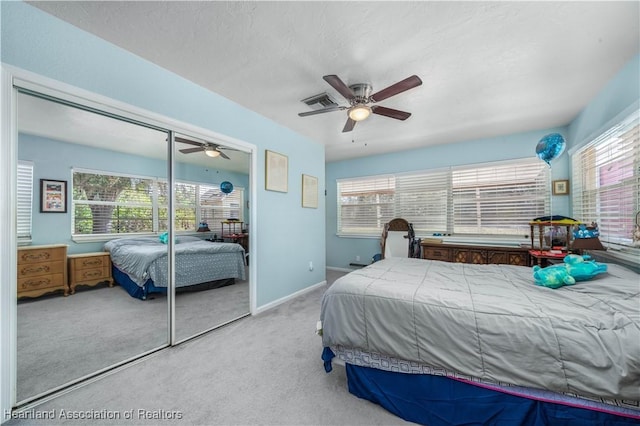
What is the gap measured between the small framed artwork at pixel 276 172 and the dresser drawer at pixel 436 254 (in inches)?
99.1

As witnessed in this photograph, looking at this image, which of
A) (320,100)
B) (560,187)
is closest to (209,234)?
(320,100)

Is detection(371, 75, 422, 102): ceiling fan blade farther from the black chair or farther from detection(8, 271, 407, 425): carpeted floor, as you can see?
the black chair

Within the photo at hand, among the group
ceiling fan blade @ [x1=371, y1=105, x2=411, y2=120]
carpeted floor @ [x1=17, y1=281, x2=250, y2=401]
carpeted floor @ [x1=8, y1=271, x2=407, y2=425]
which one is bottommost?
carpeted floor @ [x1=8, y1=271, x2=407, y2=425]

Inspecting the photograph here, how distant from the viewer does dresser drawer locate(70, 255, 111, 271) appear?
218cm

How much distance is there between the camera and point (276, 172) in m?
3.34

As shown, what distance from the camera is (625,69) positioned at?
6.77 feet

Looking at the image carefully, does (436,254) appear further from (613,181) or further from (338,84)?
(338,84)

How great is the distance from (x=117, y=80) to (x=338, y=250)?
Answer: 4.56 m

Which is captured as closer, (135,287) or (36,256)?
(36,256)

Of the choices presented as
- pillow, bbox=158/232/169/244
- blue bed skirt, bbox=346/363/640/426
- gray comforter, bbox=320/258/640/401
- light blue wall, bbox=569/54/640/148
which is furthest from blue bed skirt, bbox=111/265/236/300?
light blue wall, bbox=569/54/640/148

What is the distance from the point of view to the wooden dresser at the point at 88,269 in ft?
7.16

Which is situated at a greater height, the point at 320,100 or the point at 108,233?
the point at 320,100

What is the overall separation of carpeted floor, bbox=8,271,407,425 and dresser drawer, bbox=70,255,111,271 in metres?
1.03

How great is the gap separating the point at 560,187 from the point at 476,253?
1.46 metres
